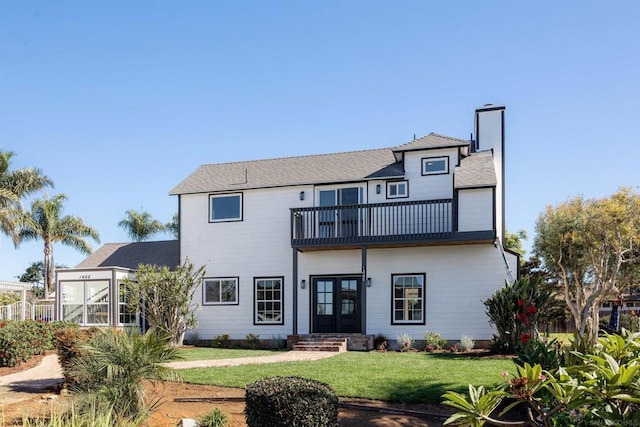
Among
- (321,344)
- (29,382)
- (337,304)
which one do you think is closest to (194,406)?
(29,382)

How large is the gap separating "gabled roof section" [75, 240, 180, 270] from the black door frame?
20.0 ft

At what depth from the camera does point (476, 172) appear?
18750mm

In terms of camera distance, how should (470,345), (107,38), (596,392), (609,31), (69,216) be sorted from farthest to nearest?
(69,216) → (470,345) → (107,38) → (609,31) → (596,392)

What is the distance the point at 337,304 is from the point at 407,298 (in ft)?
8.13

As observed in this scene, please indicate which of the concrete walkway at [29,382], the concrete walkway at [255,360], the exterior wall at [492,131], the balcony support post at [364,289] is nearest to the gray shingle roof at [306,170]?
the exterior wall at [492,131]

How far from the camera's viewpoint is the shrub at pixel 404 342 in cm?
1812

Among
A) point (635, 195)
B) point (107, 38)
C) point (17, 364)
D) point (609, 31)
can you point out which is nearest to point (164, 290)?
point (17, 364)

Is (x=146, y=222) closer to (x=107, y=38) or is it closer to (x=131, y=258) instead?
(x=131, y=258)

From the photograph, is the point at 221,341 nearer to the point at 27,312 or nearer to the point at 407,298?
the point at 407,298

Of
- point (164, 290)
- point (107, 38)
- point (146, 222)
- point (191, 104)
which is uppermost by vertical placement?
point (107, 38)

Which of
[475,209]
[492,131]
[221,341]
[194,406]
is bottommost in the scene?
[221,341]

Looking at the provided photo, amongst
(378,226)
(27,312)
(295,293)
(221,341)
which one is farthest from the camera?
(27,312)

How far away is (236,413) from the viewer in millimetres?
8766

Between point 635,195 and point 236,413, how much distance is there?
2074 cm
